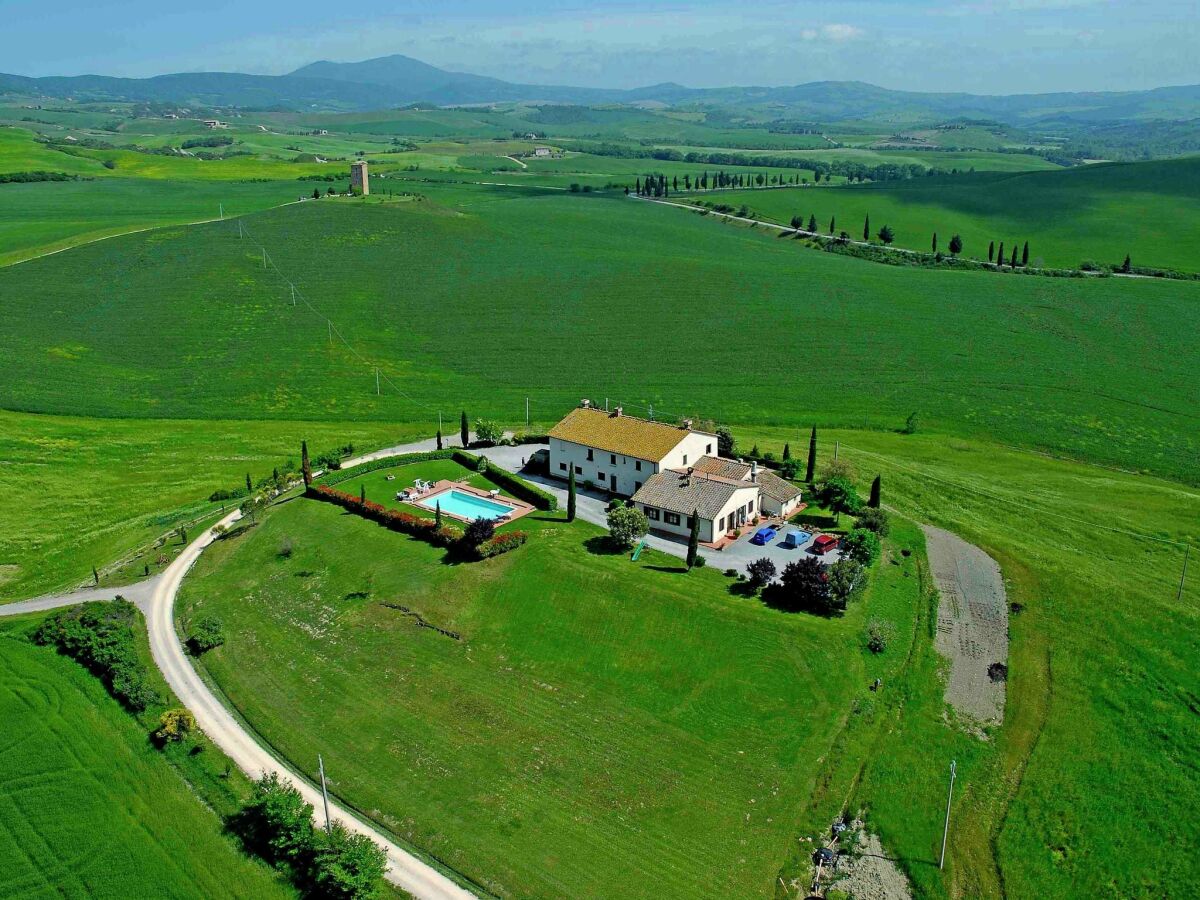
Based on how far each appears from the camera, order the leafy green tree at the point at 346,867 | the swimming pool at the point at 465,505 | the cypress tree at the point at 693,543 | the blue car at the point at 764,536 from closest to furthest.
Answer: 1. the leafy green tree at the point at 346,867
2. the cypress tree at the point at 693,543
3. the blue car at the point at 764,536
4. the swimming pool at the point at 465,505

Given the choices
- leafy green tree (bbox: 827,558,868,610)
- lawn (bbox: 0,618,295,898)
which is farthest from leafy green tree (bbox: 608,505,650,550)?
lawn (bbox: 0,618,295,898)

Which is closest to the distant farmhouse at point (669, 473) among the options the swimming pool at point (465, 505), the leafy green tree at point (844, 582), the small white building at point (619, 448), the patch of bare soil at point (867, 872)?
the small white building at point (619, 448)

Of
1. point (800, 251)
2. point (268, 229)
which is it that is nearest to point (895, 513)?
point (800, 251)

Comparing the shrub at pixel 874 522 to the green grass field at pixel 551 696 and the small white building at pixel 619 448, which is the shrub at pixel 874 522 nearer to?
the green grass field at pixel 551 696

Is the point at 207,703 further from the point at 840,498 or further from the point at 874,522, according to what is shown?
the point at 874,522

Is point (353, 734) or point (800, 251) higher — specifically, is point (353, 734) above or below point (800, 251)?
below

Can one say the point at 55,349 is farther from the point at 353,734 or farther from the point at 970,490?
the point at 970,490
